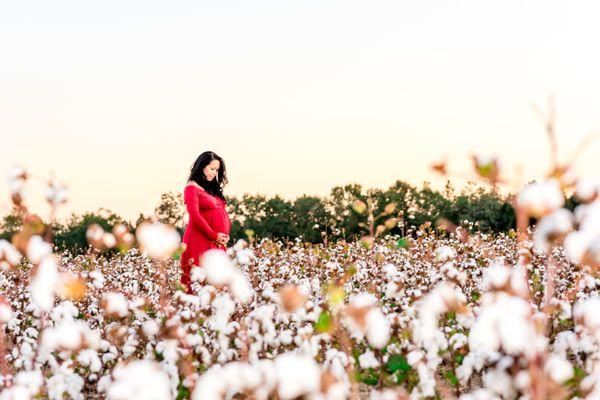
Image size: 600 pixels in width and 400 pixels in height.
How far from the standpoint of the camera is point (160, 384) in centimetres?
279

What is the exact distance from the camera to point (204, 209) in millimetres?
8031

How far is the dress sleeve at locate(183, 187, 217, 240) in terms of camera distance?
773cm

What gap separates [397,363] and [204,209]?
397 centimetres

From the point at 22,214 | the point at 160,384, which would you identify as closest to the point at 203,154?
the point at 22,214

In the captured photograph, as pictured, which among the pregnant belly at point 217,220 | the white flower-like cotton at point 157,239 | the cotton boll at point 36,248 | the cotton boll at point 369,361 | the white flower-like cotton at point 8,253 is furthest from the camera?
the pregnant belly at point 217,220

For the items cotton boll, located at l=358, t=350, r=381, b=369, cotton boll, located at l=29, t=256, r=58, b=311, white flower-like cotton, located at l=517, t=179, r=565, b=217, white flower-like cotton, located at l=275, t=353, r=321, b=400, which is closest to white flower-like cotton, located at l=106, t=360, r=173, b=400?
white flower-like cotton, located at l=275, t=353, r=321, b=400

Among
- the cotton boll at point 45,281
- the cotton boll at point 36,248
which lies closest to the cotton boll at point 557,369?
the cotton boll at point 45,281

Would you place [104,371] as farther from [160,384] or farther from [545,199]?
[545,199]

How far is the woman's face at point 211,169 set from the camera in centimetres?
773

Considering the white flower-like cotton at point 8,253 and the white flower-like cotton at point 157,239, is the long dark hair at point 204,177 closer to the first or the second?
the white flower-like cotton at point 8,253

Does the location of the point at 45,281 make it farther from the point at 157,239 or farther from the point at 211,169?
the point at 211,169

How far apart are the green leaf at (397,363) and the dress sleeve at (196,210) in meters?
3.64

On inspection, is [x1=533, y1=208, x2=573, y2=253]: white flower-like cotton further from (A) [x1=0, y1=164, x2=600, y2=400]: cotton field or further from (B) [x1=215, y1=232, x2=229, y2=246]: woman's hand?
(B) [x1=215, y1=232, x2=229, y2=246]: woman's hand

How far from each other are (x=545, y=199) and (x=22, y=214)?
2.82 metres
